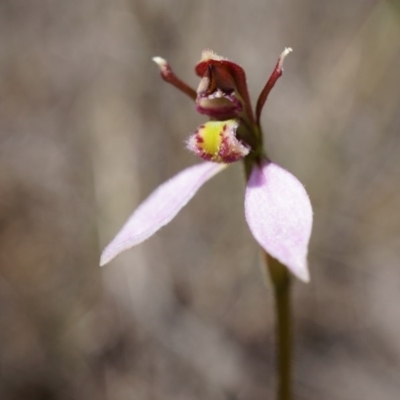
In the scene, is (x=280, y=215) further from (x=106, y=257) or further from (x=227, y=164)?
(x=106, y=257)

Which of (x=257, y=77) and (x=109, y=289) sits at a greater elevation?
(x=257, y=77)

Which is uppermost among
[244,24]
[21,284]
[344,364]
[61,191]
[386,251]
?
[244,24]

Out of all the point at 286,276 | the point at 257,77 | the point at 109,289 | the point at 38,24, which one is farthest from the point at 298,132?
the point at 286,276

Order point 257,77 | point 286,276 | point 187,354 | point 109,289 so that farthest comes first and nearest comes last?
point 257,77, point 109,289, point 187,354, point 286,276

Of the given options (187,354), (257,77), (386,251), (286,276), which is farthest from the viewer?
(257,77)

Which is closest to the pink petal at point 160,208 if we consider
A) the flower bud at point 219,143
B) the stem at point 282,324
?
the flower bud at point 219,143

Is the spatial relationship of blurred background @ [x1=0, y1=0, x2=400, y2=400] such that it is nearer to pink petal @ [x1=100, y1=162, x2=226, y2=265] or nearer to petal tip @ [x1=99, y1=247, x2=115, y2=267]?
pink petal @ [x1=100, y1=162, x2=226, y2=265]

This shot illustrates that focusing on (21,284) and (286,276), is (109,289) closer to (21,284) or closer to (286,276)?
(21,284)
